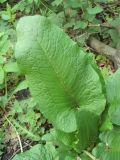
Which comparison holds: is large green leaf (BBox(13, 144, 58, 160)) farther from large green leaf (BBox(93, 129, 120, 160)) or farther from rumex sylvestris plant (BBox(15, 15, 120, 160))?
large green leaf (BBox(93, 129, 120, 160))

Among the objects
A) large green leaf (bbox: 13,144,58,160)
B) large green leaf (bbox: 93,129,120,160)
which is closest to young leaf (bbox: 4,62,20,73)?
large green leaf (bbox: 13,144,58,160)

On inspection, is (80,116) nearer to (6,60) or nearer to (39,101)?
(39,101)

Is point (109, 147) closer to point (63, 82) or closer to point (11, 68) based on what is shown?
point (63, 82)

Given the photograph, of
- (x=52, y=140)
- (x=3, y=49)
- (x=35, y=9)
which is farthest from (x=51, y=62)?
(x=35, y=9)

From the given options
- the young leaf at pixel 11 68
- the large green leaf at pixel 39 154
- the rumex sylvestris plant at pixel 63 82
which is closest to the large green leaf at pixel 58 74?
the rumex sylvestris plant at pixel 63 82

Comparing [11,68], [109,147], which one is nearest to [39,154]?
[109,147]

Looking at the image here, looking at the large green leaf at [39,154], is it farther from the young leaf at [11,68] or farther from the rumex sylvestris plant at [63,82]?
the young leaf at [11,68]

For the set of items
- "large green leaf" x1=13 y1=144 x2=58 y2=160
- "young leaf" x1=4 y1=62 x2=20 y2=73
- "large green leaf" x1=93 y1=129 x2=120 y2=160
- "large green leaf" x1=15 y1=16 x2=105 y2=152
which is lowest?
"large green leaf" x1=13 y1=144 x2=58 y2=160
